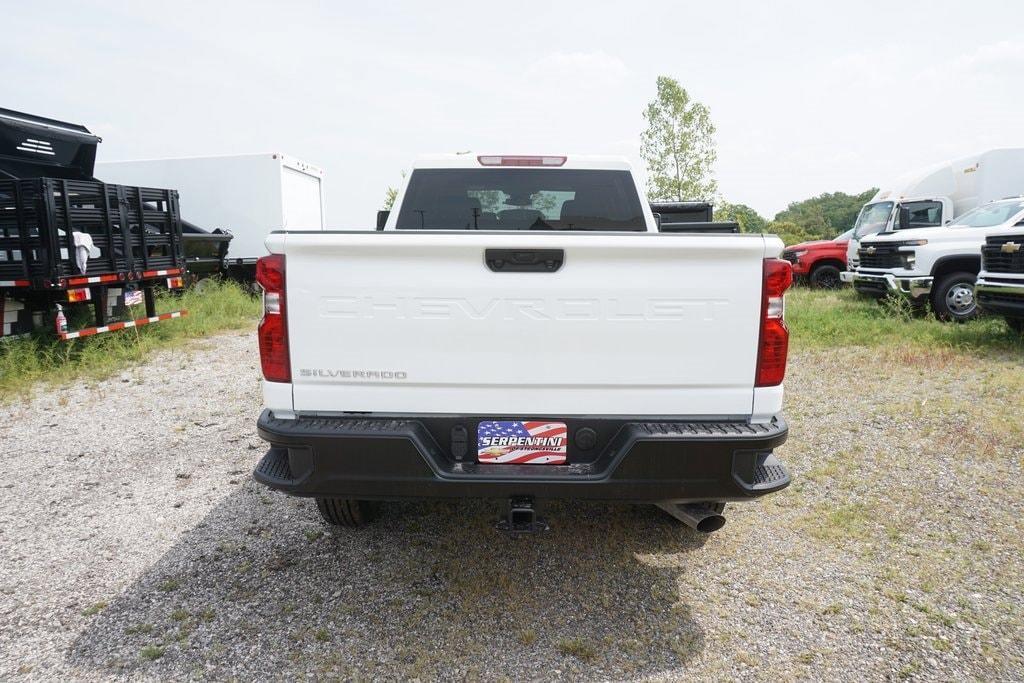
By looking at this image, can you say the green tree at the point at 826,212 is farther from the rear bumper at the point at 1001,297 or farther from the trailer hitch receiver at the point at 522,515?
the trailer hitch receiver at the point at 522,515

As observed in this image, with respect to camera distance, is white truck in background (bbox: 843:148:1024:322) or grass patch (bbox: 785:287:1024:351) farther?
white truck in background (bbox: 843:148:1024:322)

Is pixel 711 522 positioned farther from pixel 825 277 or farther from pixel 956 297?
pixel 825 277

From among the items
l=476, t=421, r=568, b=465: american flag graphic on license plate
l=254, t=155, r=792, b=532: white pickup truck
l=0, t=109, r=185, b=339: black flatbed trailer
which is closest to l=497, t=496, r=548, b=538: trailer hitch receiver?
l=254, t=155, r=792, b=532: white pickup truck

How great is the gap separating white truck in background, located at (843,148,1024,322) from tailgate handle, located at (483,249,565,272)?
30.9 ft

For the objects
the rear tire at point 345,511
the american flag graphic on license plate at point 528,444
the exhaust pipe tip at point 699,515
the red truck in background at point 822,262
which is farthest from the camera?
the red truck in background at point 822,262

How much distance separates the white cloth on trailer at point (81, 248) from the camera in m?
7.34

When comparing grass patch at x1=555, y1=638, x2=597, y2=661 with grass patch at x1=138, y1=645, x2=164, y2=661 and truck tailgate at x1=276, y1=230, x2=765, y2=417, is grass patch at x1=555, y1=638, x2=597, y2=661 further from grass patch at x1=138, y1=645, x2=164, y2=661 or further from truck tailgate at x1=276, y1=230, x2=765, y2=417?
grass patch at x1=138, y1=645, x2=164, y2=661

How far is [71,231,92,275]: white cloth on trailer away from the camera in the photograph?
24.1ft

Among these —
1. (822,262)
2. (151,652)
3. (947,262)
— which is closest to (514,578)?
(151,652)

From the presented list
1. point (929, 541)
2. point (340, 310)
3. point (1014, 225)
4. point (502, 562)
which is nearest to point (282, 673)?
point (502, 562)

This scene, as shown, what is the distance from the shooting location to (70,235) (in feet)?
23.9

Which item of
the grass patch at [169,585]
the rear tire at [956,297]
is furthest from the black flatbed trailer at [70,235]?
the rear tire at [956,297]

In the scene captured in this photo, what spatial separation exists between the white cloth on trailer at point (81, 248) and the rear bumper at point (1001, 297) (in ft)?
34.3

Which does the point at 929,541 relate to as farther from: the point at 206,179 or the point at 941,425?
the point at 206,179
